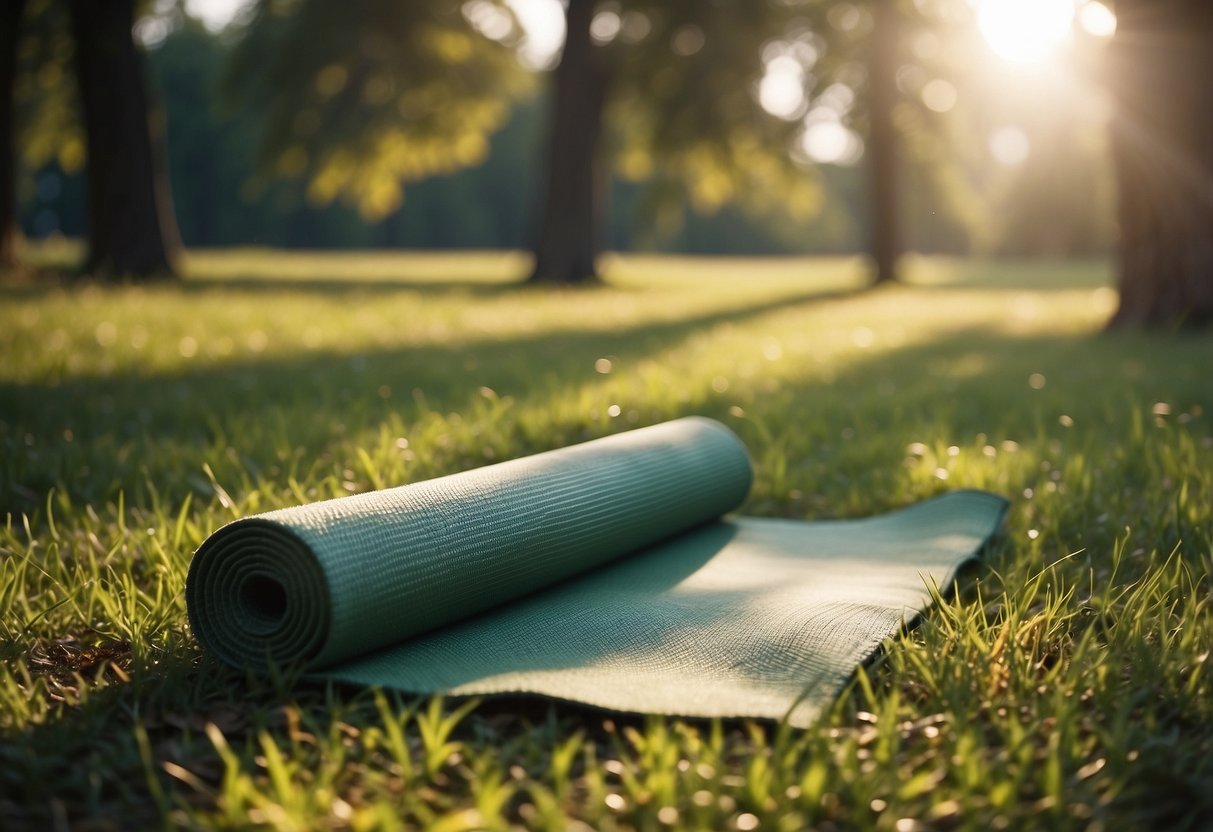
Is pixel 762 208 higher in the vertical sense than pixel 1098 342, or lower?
higher

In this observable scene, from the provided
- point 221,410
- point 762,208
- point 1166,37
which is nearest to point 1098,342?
point 1166,37

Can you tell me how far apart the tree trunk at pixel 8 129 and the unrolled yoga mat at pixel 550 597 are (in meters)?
14.1

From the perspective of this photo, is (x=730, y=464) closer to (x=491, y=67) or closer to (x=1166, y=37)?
(x=1166, y=37)

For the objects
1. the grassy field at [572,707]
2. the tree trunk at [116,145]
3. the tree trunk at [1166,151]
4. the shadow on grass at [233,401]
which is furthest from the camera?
the tree trunk at [116,145]

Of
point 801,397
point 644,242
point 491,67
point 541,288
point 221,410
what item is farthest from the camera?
point 644,242

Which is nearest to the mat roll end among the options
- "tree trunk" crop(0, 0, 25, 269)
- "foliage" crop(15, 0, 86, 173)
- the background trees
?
the background trees

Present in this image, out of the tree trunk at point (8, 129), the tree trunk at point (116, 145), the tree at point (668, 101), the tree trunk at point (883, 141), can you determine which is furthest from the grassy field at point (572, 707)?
the tree trunk at point (883, 141)

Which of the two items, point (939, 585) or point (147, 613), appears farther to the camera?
point (939, 585)

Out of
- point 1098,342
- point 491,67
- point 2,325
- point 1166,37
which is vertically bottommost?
point 1098,342

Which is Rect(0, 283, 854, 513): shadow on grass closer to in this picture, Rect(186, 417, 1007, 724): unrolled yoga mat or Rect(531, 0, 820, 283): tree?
Rect(186, 417, 1007, 724): unrolled yoga mat

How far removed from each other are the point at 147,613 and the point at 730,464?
6.57ft

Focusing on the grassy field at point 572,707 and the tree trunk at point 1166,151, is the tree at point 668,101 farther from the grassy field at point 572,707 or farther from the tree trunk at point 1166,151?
the grassy field at point 572,707

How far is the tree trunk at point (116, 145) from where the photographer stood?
1291 centimetres

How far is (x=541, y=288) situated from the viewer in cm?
1548
